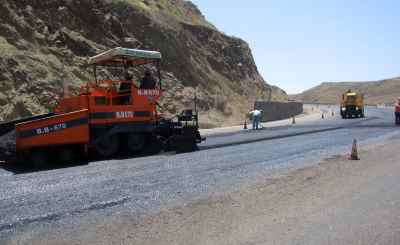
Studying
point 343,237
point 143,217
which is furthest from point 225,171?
point 343,237

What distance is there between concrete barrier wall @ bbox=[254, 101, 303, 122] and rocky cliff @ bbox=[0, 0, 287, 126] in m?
2.01

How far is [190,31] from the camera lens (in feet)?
143

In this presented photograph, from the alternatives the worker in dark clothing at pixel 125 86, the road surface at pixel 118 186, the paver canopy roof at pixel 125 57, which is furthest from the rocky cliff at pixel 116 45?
the road surface at pixel 118 186

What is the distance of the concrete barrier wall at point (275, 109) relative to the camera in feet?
124

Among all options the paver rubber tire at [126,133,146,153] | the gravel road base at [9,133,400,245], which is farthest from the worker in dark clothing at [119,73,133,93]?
the gravel road base at [9,133,400,245]

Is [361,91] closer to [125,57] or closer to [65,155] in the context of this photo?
[125,57]

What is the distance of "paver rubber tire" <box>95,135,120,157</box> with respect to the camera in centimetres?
1265

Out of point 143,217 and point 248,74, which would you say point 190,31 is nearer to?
point 248,74

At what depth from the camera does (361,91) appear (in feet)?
504

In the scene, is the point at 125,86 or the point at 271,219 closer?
the point at 271,219

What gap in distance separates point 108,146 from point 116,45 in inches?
729

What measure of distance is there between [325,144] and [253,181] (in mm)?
8086

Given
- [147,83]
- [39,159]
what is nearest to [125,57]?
[147,83]

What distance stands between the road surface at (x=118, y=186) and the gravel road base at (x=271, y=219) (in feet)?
0.31
